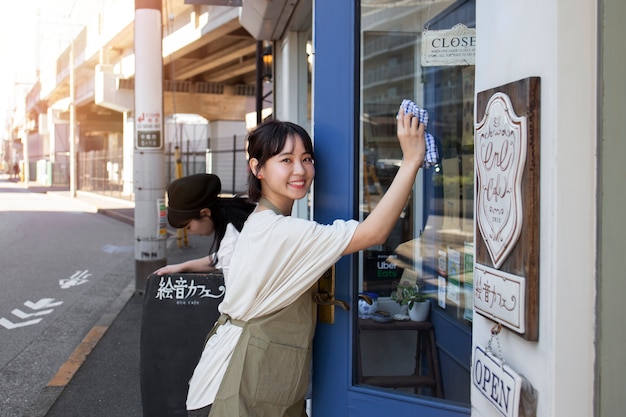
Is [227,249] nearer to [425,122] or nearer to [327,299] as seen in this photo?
[327,299]

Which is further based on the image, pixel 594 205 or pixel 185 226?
pixel 185 226

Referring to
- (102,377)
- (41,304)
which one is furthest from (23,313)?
(102,377)

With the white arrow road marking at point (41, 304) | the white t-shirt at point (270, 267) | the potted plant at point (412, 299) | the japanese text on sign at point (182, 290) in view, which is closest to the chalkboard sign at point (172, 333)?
the japanese text on sign at point (182, 290)

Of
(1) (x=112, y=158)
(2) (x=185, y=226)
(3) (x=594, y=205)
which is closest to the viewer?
(3) (x=594, y=205)

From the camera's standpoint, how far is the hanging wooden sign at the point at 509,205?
1311mm

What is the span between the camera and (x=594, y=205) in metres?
1.28

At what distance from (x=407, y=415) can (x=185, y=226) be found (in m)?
1.29

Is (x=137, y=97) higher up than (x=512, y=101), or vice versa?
(x=137, y=97)

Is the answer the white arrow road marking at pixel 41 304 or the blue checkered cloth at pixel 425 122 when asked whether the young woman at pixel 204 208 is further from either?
the white arrow road marking at pixel 41 304

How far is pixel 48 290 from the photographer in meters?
7.96

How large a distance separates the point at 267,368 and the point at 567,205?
102cm

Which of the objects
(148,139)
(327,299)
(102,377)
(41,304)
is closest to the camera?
(327,299)

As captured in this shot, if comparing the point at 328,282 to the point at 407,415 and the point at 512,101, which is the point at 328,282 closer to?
the point at 407,415

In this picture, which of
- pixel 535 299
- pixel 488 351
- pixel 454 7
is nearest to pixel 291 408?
pixel 488 351
